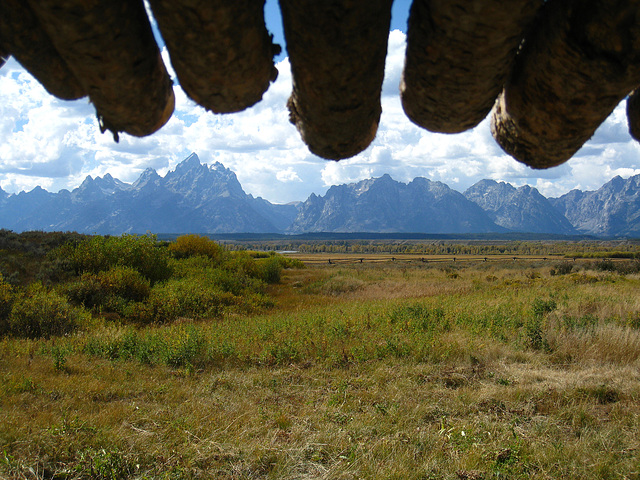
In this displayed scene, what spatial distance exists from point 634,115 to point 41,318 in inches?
460

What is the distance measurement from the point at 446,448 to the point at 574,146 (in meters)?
4.16

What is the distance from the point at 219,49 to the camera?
3.44ft

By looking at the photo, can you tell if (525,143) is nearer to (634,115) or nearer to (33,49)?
(634,115)

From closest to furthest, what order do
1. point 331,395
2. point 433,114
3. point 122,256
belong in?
point 433,114
point 331,395
point 122,256

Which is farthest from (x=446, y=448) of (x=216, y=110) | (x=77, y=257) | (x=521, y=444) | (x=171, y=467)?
(x=77, y=257)

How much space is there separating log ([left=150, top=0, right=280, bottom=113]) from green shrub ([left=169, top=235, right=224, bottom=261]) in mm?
24007

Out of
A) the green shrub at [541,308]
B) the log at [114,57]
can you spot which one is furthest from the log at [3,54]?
the green shrub at [541,308]

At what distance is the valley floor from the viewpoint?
164 inches

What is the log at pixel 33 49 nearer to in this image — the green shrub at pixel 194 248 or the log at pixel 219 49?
the log at pixel 219 49

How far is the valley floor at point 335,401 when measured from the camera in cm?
417

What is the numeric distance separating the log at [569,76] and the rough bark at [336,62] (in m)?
0.46

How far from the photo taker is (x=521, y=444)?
455 cm

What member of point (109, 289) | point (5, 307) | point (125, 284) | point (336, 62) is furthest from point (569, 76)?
point (125, 284)

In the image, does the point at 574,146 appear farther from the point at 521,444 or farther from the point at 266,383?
the point at 266,383
